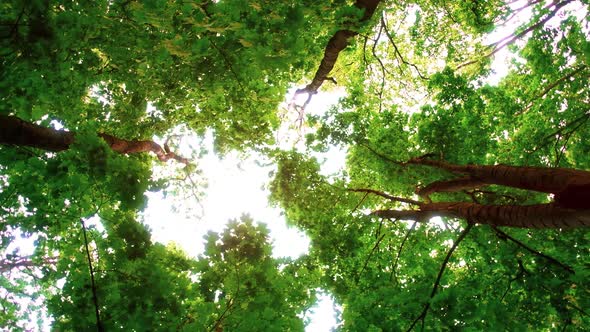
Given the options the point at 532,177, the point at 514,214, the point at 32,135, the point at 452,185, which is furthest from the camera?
the point at 452,185

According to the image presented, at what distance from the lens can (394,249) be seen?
8.79 meters

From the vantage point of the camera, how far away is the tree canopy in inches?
139

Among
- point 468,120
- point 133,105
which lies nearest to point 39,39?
point 133,105

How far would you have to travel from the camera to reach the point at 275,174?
30.4 ft

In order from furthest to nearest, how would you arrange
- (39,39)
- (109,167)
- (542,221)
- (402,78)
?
(402,78) → (542,221) → (39,39) → (109,167)

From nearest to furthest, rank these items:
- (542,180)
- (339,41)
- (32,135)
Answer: (542,180) < (32,135) < (339,41)

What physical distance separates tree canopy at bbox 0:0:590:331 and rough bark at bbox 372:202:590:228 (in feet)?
0.09

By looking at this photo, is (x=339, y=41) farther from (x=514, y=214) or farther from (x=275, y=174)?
(x=514, y=214)

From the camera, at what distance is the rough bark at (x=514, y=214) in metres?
3.97

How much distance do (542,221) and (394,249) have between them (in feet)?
15.3

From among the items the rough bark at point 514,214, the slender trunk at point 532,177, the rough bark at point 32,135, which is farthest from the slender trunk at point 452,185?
the rough bark at point 32,135

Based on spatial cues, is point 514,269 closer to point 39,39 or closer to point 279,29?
point 279,29

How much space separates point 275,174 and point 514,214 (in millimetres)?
5717

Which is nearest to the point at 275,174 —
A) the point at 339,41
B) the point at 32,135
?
the point at 339,41
